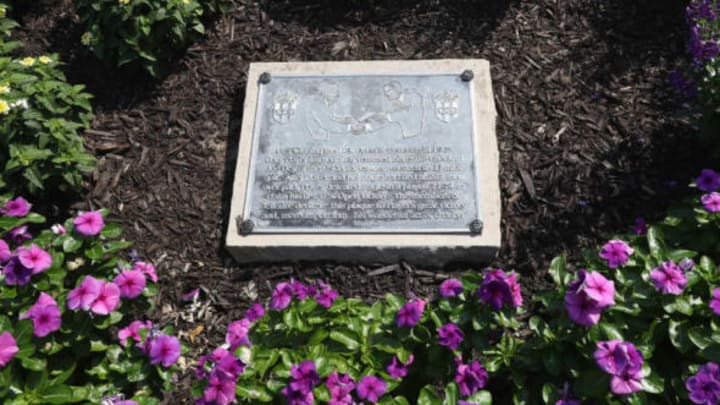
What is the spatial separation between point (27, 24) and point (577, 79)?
4.77m

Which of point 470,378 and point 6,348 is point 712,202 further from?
point 6,348

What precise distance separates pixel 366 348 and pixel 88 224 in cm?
162

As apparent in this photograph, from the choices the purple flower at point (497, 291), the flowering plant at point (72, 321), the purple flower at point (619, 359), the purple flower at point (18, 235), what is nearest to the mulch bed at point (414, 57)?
the flowering plant at point (72, 321)

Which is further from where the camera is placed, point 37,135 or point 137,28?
point 137,28

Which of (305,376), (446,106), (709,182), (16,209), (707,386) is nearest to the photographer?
(707,386)

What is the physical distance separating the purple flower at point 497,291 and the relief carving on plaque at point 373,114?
168cm

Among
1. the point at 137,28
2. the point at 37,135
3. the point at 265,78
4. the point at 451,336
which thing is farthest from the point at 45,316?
the point at 137,28

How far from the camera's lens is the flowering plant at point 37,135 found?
3.61m

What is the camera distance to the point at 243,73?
4594 millimetres

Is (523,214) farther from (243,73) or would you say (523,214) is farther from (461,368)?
(243,73)

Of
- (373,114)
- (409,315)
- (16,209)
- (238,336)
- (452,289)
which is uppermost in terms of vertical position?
(373,114)

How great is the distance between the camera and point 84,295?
8.71 feet

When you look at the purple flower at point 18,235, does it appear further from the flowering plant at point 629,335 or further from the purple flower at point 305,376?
the flowering plant at point 629,335

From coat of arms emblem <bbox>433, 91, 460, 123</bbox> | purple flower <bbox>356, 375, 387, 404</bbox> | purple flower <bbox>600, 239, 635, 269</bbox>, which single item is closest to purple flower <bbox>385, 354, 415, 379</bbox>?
purple flower <bbox>356, 375, 387, 404</bbox>
